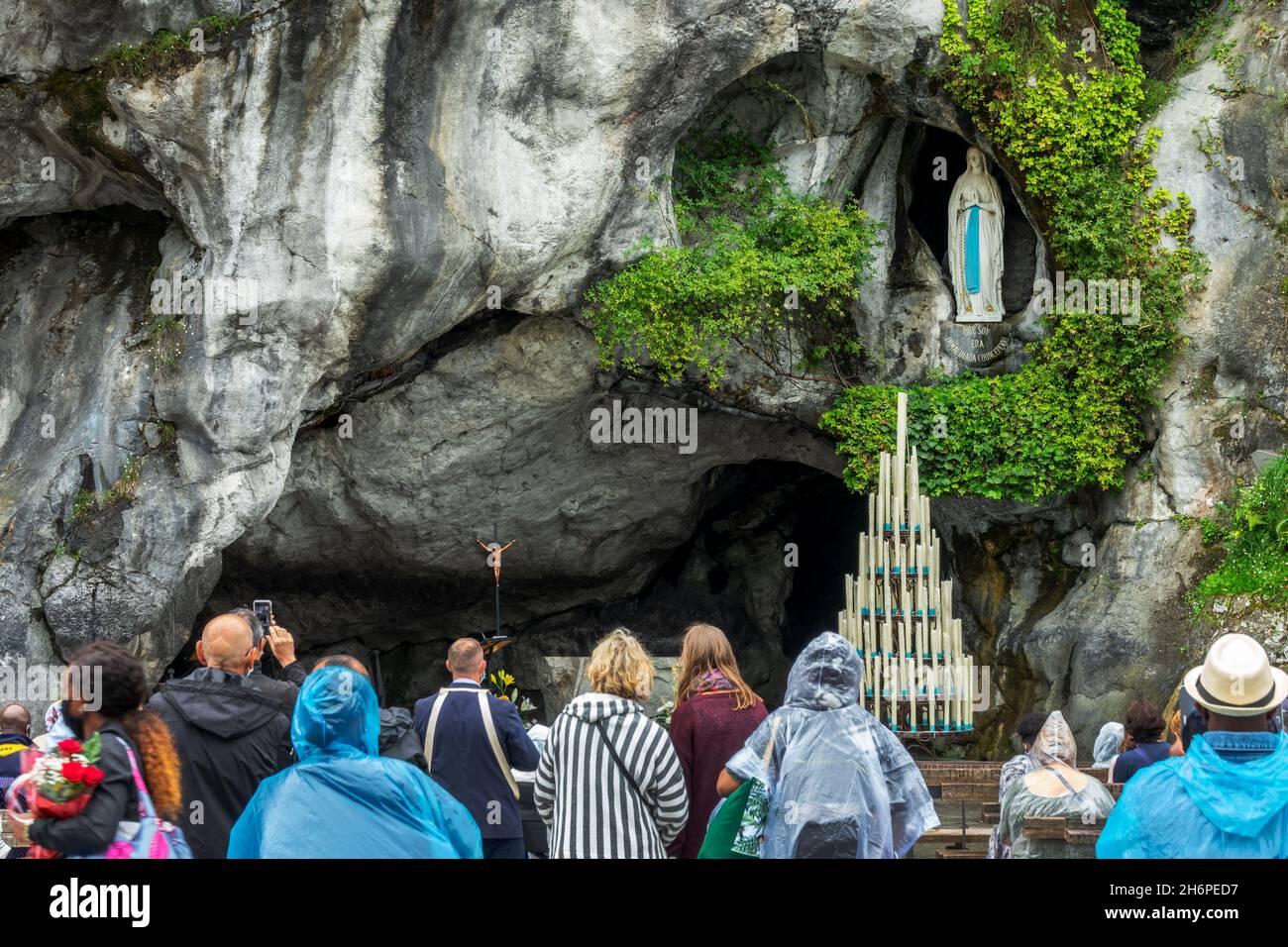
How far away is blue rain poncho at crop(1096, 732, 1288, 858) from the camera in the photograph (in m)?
4.12

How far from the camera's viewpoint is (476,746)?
6.52 m

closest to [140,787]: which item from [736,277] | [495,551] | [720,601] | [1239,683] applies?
[1239,683]

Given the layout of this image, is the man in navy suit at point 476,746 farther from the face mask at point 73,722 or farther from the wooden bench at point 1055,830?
the face mask at point 73,722

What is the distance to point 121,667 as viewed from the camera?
4414mm

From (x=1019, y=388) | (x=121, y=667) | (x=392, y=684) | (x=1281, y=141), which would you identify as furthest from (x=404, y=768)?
(x=392, y=684)

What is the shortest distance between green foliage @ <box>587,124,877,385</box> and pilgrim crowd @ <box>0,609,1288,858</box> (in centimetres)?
720

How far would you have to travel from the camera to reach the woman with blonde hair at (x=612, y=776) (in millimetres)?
5574

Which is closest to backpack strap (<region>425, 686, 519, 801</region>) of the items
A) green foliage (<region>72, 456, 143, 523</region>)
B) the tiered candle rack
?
the tiered candle rack

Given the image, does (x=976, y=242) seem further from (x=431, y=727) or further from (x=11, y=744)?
(x=11, y=744)

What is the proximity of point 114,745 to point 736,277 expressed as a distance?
1021 centimetres

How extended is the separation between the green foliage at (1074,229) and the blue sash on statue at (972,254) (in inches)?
33.0

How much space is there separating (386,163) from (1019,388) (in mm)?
6096

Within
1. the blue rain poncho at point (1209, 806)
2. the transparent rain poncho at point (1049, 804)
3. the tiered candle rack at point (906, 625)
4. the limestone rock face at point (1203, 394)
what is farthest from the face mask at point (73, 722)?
the limestone rock face at point (1203, 394)

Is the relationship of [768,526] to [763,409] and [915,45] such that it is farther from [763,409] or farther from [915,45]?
[915,45]
